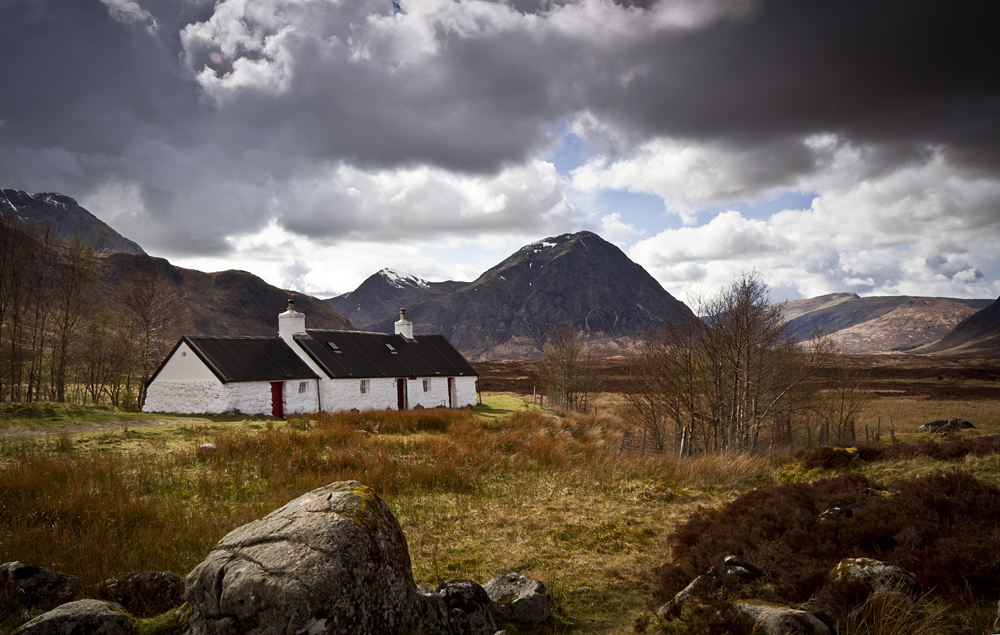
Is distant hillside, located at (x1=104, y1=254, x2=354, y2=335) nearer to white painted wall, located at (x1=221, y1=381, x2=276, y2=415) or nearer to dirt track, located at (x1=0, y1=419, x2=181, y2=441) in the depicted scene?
white painted wall, located at (x1=221, y1=381, x2=276, y2=415)

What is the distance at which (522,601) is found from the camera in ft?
19.3

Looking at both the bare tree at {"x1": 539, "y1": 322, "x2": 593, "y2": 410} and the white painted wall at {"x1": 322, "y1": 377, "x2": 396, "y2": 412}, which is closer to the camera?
the white painted wall at {"x1": 322, "y1": 377, "x2": 396, "y2": 412}

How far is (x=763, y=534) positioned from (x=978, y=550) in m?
2.68

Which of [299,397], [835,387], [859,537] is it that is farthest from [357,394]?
[859,537]

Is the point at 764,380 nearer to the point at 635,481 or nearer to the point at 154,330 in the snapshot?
the point at 635,481

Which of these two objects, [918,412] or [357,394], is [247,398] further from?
[918,412]

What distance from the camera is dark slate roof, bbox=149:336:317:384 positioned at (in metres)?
28.9

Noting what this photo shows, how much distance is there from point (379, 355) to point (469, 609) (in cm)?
3380

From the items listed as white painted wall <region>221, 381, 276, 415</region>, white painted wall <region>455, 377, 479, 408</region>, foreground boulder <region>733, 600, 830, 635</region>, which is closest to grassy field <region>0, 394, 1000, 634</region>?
foreground boulder <region>733, 600, 830, 635</region>

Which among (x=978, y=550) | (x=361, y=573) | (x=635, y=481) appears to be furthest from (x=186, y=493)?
(x=978, y=550)

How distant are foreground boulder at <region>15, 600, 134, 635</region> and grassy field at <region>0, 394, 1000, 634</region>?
1.05 meters

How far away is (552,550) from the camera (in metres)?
8.55

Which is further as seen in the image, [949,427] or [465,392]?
[465,392]

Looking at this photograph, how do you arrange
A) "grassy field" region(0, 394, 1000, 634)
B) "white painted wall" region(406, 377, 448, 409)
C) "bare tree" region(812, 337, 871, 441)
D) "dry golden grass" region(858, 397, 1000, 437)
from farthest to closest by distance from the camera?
"white painted wall" region(406, 377, 448, 409) < "dry golden grass" region(858, 397, 1000, 437) < "bare tree" region(812, 337, 871, 441) < "grassy field" region(0, 394, 1000, 634)
